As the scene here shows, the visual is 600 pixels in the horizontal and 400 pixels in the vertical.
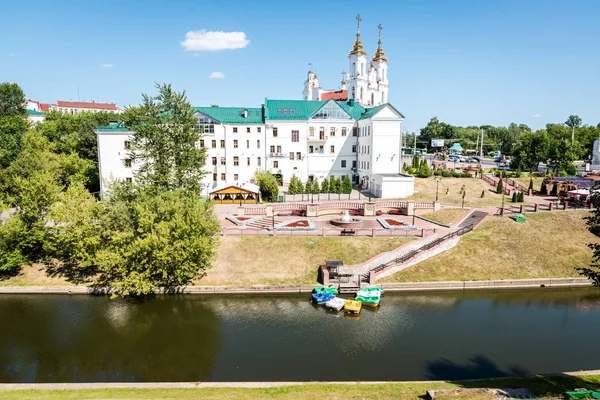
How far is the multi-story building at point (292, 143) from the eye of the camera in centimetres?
5584

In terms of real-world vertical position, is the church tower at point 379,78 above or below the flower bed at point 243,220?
above

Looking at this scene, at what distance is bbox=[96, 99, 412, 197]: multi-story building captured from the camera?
55844mm

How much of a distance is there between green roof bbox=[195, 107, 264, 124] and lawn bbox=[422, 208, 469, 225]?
1155 inches

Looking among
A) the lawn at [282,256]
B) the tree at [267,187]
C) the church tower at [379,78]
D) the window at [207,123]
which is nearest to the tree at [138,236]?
the lawn at [282,256]

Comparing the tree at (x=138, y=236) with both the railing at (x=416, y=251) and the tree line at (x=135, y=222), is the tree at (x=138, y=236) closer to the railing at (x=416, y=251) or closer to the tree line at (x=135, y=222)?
the tree line at (x=135, y=222)

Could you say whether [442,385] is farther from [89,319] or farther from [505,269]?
[89,319]

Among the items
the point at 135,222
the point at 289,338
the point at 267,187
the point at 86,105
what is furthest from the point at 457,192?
the point at 86,105

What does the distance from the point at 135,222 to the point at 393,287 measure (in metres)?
21.9

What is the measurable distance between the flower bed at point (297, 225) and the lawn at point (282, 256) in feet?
6.90

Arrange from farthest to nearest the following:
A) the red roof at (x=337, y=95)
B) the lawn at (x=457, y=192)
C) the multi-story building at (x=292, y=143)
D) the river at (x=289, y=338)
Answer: the red roof at (x=337, y=95), the multi-story building at (x=292, y=143), the lawn at (x=457, y=192), the river at (x=289, y=338)

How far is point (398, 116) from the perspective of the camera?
56375 millimetres

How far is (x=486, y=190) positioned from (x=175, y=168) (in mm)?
43277

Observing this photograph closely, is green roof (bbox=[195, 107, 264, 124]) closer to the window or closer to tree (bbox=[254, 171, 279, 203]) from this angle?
the window

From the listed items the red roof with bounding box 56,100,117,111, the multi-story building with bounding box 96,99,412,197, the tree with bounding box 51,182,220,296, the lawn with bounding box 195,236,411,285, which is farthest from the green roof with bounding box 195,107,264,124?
the red roof with bounding box 56,100,117,111
